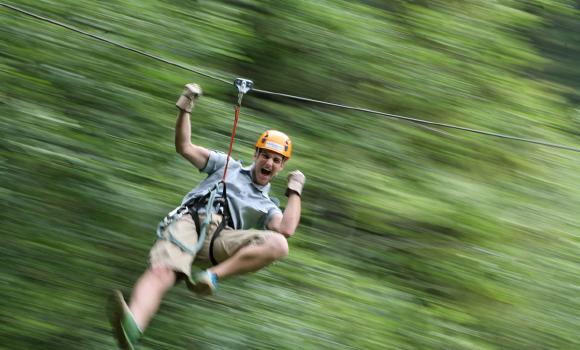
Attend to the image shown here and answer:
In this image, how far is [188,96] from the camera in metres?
4.39

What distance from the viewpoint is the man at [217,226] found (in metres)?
4.25

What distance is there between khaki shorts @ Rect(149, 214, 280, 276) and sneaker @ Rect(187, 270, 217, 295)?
0.08 metres

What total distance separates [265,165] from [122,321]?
41.3 inches

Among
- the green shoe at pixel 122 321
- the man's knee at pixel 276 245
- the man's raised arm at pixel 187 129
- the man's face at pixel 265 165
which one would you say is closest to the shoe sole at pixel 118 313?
the green shoe at pixel 122 321

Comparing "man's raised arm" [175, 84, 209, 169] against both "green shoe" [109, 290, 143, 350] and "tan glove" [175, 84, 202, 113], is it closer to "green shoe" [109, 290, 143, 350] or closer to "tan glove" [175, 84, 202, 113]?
"tan glove" [175, 84, 202, 113]

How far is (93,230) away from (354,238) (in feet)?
6.75

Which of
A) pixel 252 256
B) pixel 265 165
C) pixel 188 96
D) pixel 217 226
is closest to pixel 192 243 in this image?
pixel 217 226

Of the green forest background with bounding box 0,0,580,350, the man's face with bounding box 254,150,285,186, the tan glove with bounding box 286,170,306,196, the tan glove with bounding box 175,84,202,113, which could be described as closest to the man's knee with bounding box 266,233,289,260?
the tan glove with bounding box 286,170,306,196

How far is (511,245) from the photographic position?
6766 millimetres

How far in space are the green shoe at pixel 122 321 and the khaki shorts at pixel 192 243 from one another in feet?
1.22

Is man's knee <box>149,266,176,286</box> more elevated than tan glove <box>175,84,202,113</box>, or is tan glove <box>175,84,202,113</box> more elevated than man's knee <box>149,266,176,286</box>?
tan glove <box>175,84,202,113</box>

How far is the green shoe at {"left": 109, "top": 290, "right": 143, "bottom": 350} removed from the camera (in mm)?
3963

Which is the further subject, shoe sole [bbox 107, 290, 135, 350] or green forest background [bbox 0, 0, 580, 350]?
green forest background [bbox 0, 0, 580, 350]

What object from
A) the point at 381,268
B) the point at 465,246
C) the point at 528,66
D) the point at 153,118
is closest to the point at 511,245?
the point at 465,246
